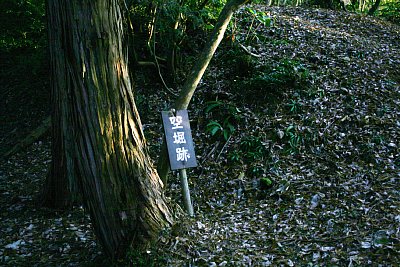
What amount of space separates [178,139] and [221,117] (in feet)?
8.35

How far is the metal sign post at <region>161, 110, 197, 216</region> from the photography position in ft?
14.9

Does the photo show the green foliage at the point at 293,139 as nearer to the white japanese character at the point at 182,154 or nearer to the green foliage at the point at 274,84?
the green foliage at the point at 274,84

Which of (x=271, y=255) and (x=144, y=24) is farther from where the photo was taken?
(x=144, y=24)

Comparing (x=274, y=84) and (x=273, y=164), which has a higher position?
(x=274, y=84)

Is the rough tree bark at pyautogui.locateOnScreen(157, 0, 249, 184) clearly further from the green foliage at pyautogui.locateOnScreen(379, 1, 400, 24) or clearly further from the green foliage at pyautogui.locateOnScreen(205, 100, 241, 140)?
the green foliage at pyautogui.locateOnScreen(379, 1, 400, 24)

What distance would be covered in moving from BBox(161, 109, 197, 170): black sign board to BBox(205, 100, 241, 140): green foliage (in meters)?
2.01

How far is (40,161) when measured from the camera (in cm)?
722

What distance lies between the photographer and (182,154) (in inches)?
182

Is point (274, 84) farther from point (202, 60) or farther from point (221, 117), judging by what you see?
point (202, 60)

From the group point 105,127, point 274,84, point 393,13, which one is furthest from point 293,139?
point 393,13

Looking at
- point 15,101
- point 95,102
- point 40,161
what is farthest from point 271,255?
Result: point 15,101

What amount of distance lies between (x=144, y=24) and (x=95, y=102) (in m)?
4.53

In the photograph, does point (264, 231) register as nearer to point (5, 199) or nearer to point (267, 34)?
point (5, 199)

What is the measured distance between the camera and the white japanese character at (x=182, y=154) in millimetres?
4586
